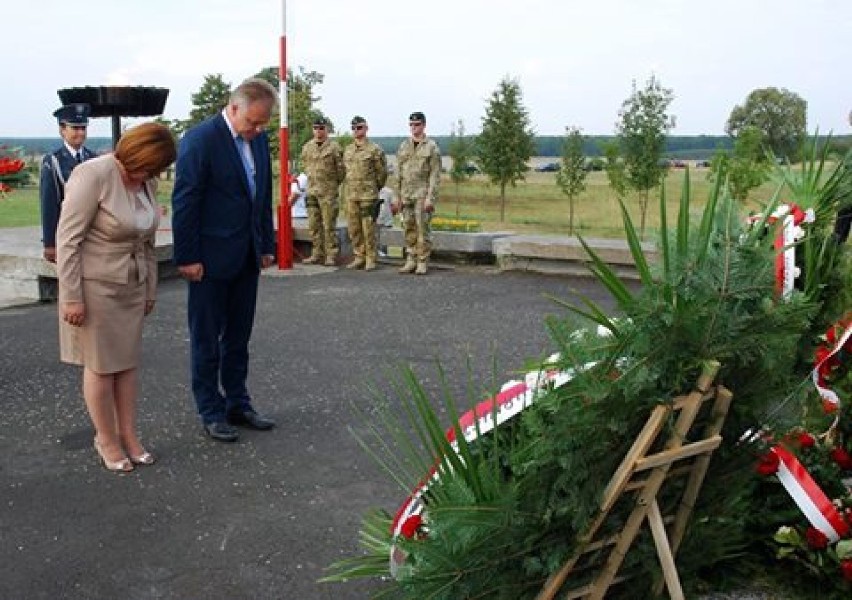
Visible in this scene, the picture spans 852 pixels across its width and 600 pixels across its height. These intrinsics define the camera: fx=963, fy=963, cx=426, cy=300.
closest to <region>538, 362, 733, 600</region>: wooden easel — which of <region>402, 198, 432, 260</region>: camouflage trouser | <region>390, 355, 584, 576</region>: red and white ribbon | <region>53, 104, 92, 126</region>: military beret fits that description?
<region>390, 355, 584, 576</region>: red and white ribbon

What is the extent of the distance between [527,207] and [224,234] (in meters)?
31.7

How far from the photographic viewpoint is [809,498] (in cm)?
298

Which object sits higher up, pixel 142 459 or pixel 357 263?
pixel 357 263

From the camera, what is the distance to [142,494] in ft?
14.4

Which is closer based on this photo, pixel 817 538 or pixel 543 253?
pixel 817 538

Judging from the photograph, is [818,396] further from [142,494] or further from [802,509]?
[142,494]

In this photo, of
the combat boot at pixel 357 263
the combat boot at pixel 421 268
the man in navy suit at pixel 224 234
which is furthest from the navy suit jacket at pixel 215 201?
the combat boot at pixel 357 263

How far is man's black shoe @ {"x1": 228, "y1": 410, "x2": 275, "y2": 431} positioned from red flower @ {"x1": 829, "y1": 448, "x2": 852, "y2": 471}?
2.96 m

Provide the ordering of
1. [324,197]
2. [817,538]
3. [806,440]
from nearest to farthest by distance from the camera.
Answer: [817,538] → [806,440] → [324,197]

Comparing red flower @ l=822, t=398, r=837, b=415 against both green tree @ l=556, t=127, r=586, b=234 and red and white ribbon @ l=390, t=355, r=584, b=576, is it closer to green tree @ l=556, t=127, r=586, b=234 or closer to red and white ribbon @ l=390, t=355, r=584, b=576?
red and white ribbon @ l=390, t=355, r=584, b=576

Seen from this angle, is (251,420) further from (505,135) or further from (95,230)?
(505,135)

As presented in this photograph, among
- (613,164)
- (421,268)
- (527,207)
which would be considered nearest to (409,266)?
(421,268)

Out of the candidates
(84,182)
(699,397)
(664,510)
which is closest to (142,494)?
(84,182)

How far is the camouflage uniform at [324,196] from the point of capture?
11.5m
